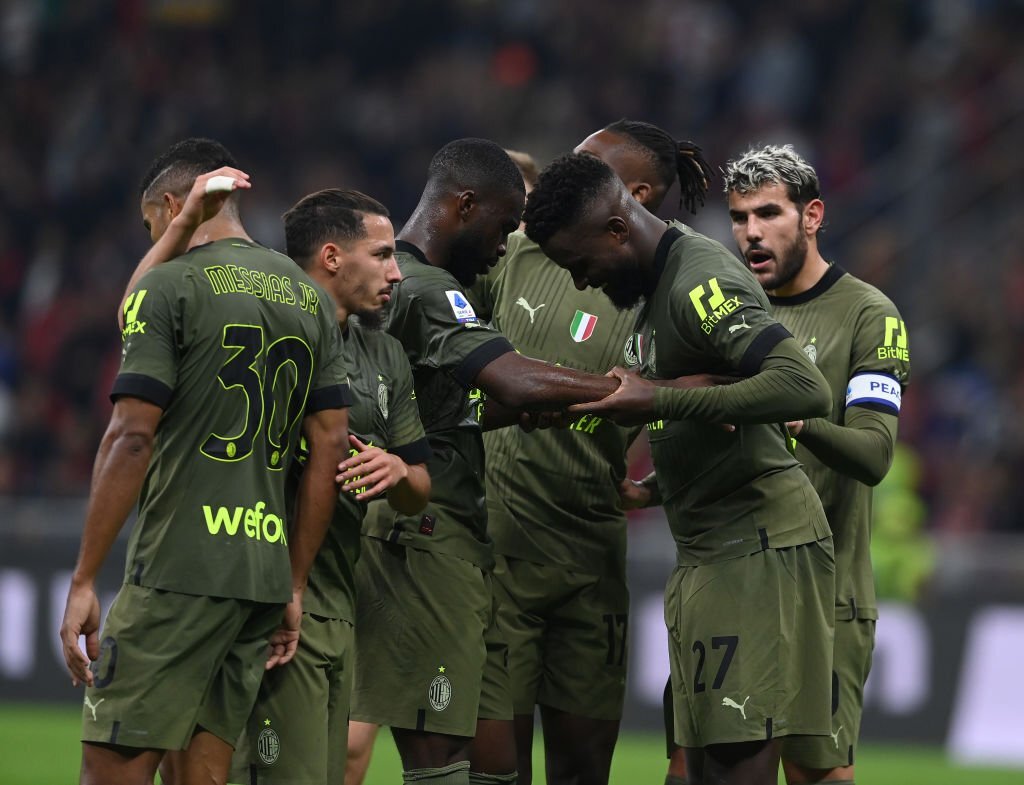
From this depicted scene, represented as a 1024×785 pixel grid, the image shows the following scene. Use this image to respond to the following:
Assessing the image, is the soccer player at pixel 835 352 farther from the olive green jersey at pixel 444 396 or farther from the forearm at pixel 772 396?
the olive green jersey at pixel 444 396

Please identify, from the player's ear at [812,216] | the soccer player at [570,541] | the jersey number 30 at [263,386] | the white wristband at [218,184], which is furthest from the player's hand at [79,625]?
the player's ear at [812,216]

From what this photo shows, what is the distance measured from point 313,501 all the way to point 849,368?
80.3 inches

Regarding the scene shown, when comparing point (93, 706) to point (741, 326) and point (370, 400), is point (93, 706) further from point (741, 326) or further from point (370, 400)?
point (741, 326)

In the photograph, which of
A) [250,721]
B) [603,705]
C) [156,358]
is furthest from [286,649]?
[603,705]

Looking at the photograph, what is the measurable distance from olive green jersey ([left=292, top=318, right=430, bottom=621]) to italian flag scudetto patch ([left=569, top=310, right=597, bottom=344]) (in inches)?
35.2

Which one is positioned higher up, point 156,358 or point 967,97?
point 967,97

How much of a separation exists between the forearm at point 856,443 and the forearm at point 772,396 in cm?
52

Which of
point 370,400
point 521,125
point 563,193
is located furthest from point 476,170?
point 521,125

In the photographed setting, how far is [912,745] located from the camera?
10.5 m

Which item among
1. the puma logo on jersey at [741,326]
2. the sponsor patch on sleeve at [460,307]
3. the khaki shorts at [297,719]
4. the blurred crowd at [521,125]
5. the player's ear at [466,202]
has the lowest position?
the khaki shorts at [297,719]

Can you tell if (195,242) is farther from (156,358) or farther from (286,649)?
(286,649)


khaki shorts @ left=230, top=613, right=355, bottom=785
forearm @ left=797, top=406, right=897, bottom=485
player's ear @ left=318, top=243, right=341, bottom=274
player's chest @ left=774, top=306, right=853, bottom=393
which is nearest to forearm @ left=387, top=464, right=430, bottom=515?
khaki shorts @ left=230, top=613, right=355, bottom=785

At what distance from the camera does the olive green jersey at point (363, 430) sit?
4684 millimetres

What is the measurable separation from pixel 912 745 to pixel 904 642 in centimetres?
67
